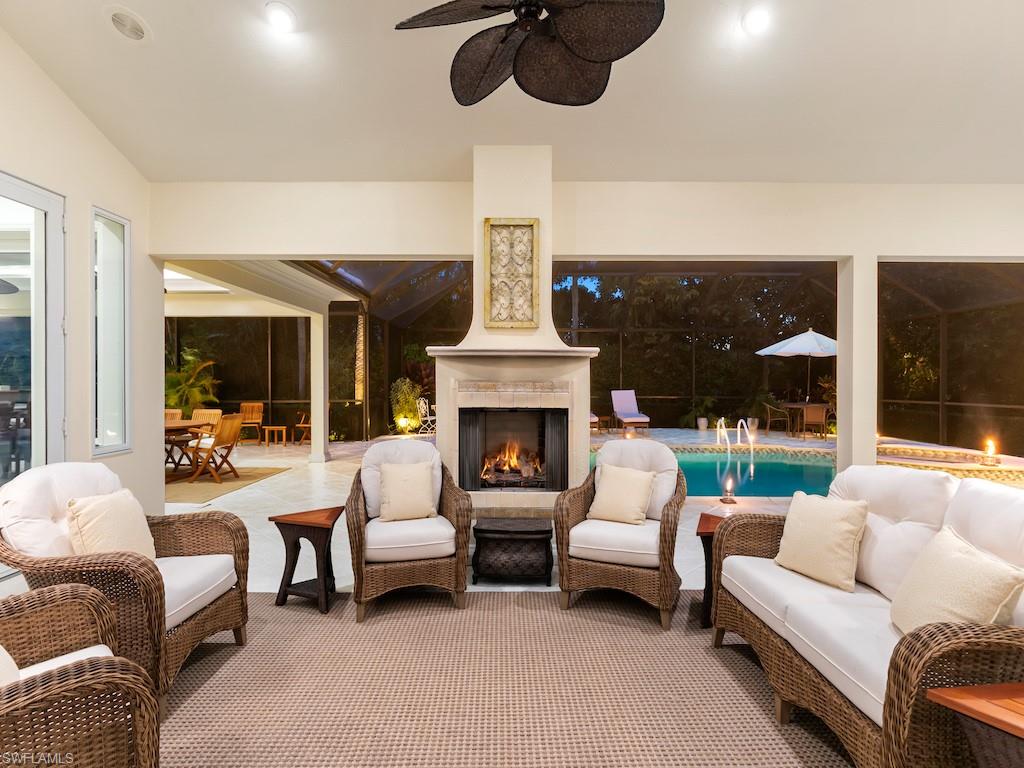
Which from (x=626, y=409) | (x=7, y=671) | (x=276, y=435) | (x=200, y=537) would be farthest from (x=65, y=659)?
(x=626, y=409)

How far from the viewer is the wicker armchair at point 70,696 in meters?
1.36

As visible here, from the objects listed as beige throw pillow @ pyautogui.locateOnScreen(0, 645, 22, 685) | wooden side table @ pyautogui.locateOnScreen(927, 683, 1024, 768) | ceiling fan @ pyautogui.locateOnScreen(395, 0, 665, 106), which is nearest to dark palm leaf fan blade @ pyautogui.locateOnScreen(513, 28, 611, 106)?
ceiling fan @ pyautogui.locateOnScreen(395, 0, 665, 106)

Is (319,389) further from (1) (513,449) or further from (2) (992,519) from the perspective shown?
(2) (992,519)

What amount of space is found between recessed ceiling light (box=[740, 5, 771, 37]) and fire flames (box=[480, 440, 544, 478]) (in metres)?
3.47

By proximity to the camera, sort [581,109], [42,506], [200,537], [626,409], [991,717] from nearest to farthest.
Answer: [991,717] < [42,506] < [200,537] < [581,109] < [626,409]

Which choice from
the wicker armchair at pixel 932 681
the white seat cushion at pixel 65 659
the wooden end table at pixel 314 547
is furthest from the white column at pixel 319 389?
the wicker armchair at pixel 932 681

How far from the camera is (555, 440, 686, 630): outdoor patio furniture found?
3.18 meters

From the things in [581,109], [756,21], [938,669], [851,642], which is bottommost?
[851,642]

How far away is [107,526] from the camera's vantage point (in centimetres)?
244

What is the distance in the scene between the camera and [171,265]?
5.86 metres

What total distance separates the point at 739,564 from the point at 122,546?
2.80 metres

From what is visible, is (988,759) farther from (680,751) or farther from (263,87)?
(263,87)

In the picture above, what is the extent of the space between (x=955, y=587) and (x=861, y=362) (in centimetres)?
351

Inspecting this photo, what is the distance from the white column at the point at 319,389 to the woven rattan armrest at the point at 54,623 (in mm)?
7382
